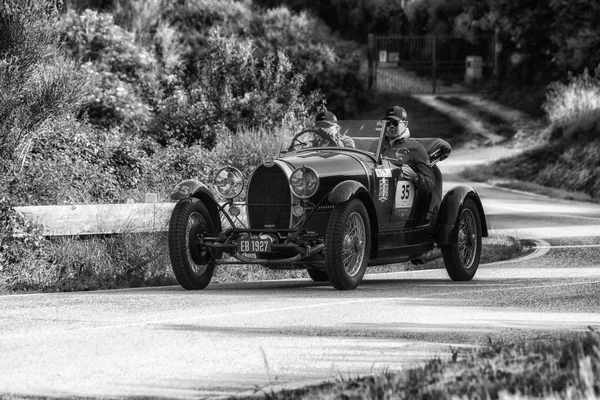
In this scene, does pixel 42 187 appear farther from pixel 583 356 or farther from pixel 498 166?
pixel 498 166

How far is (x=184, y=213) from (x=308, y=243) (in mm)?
1249

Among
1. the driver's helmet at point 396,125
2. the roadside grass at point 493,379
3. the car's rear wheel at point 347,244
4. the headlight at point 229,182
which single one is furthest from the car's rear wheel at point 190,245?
the roadside grass at point 493,379

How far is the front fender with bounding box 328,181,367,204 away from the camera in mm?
12172

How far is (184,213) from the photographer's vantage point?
41.6 feet

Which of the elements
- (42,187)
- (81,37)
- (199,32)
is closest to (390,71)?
(199,32)

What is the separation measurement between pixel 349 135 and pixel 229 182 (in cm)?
147

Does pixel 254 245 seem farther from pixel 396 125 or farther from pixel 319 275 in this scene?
pixel 396 125

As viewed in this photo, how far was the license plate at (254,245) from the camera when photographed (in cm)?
1240

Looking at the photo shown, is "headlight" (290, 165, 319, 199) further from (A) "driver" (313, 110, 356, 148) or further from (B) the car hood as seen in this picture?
(A) "driver" (313, 110, 356, 148)

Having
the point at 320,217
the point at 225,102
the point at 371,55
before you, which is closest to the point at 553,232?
the point at 225,102

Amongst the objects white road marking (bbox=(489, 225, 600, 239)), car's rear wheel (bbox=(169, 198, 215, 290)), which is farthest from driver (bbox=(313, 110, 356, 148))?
white road marking (bbox=(489, 225, 600, 239))

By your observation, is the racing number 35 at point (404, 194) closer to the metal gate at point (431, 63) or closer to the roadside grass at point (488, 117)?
the roadside grass at point (488, 117)

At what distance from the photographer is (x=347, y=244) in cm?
1239

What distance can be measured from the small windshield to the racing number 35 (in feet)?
1.67
